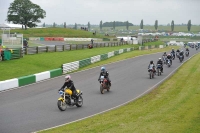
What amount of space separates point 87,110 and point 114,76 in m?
13.2

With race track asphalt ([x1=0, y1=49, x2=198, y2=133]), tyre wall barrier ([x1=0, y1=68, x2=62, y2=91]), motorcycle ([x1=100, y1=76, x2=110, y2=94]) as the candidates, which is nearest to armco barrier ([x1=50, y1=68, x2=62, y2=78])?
tyre wall barrier ([x1=0, y1=68, x2=62, y2=91])

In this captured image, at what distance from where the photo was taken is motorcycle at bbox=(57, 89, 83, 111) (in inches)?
612

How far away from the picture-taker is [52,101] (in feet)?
59.0

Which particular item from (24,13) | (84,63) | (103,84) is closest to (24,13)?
(24,13)

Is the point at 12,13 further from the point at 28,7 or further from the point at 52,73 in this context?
the point at 52,73

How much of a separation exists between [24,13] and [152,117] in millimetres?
97252

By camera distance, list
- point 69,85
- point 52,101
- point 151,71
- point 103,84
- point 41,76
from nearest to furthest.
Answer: point 69,85
point 52,101
point 103,84
point 41,76
point 151,71

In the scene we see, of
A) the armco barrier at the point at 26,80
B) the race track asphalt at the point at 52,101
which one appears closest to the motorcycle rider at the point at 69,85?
the race track asphalt at the point at 52,101

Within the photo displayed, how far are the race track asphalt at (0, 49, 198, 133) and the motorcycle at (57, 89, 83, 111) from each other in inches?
8.5

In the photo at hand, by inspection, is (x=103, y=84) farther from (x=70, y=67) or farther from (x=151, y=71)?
(x=70, y=67)

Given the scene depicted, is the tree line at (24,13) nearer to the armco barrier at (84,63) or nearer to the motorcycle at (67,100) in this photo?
the armco barrier at (84,63)

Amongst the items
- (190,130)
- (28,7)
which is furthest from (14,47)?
(28,7)

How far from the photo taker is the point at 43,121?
13672 millimetres

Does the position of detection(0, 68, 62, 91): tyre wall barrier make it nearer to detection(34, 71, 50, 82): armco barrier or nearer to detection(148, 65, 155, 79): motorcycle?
detection(34, 71, 50, 82): armco barrier
